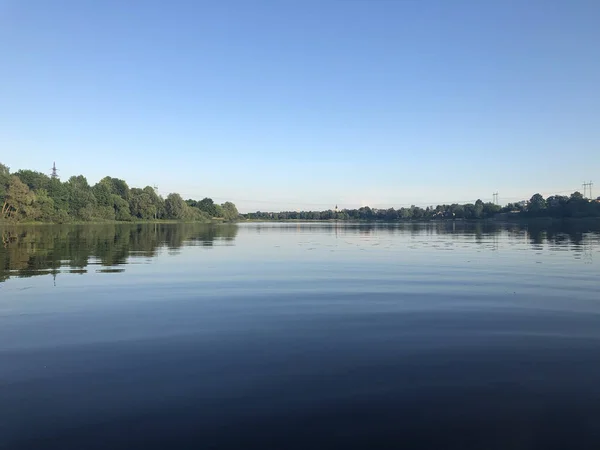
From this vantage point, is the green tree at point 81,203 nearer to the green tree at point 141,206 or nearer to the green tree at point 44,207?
the green tree at point 44,207

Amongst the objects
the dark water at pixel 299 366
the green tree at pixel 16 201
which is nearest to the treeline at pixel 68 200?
the green tree at pixel 16 201

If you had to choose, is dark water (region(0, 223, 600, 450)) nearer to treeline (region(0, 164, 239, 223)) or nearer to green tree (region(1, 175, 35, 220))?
green tree (region(1, 175, 35, 220))

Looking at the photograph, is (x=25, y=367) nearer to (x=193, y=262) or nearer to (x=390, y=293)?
(x=390, y=293)

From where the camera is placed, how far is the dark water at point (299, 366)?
614 cm

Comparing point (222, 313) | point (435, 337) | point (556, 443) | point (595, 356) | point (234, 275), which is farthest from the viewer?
point (234, 275)

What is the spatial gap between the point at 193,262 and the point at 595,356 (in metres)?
23.5

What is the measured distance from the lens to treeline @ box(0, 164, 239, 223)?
382 ft

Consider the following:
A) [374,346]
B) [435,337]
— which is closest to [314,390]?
[374,346]

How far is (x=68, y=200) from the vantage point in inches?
5891

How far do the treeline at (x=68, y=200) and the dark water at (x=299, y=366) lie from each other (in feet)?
388

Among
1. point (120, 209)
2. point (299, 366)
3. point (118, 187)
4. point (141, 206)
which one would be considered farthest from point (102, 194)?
point (299, 366)

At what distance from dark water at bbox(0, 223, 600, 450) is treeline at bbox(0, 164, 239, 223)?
118 meters

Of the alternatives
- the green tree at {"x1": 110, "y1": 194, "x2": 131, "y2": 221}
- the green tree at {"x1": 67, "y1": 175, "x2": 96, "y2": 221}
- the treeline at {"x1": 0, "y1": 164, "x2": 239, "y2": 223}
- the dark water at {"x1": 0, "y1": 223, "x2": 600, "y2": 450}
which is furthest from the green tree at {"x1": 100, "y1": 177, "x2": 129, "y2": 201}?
the dark water at {"x1": 0, "y1": 223, "x2": 600, "y2": 450}

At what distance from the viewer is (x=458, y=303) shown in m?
15.1
